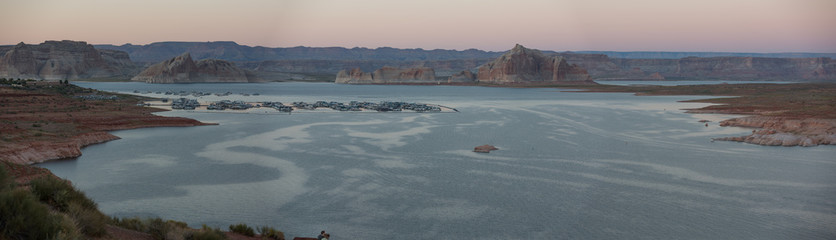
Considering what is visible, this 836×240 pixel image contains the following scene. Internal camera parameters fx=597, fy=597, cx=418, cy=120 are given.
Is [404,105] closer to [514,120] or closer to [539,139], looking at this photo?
[514,120]

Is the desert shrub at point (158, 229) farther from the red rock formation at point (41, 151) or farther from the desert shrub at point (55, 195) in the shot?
the red rock formation at point (41, 151)

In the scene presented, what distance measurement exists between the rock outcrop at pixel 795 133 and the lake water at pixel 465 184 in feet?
5.59

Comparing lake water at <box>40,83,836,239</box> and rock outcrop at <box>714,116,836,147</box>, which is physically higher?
rock outcrop at <box>714,116,836,147</box>

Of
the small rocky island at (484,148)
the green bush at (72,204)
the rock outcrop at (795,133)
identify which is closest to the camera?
the green bush at (72,204)

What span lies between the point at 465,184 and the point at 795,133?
29.4 m

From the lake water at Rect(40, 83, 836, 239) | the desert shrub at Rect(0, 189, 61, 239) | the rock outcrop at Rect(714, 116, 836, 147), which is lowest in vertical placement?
the lake water at Rect(40, 83, 836, 239)

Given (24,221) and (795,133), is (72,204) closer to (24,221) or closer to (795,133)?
(24,221)

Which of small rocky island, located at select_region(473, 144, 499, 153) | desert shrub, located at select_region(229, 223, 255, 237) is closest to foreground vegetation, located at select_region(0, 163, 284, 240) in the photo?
desert shrub, located at select_region(229, 223, 255, 237)

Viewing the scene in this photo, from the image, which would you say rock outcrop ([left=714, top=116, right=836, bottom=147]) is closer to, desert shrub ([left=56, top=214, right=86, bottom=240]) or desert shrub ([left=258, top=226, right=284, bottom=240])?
desert shrub ([left=258, top=226, right=284, bottom=240])

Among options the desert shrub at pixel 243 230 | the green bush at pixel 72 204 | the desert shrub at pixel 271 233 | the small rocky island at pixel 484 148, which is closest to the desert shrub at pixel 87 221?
the green bush at pixel 72 204

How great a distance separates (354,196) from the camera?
2275 cm

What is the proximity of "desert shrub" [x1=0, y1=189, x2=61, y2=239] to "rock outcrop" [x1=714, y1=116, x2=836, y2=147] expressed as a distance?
4074cm

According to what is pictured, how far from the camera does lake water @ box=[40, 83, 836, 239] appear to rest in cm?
1892

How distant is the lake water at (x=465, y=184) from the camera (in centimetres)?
1892
